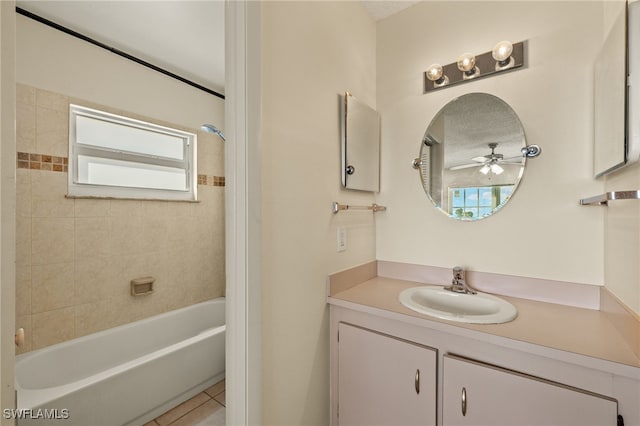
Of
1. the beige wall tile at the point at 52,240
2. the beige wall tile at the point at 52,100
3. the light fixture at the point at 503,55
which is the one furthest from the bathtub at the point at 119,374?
the light fixture at the point at 503,55

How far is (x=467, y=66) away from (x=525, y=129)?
424mm

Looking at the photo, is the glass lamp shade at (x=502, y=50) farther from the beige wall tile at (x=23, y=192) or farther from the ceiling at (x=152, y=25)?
the beige wall tile at (x=23, y=192)

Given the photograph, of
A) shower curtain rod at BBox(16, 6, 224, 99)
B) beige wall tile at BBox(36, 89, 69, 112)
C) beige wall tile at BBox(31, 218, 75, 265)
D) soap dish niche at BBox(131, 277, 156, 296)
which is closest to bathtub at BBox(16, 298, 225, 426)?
soap dish niche at BBox(131, 277, 156, 296)

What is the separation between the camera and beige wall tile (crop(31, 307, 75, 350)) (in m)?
1.64

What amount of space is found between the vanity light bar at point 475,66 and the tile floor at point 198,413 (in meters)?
2.41

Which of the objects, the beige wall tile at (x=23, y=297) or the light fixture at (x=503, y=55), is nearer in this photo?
the light fixture at (x=503, y=55)

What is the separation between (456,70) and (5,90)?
171 centimetres

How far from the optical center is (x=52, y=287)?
5.57 feet

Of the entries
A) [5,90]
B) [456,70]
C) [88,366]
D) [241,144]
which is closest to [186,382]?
[88,366]

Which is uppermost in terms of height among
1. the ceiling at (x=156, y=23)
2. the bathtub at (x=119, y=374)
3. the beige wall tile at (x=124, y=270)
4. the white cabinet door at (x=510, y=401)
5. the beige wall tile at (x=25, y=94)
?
the ceiling at (x=156, y=23)

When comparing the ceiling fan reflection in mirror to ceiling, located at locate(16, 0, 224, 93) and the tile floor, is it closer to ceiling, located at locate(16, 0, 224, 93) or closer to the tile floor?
ceiling, located at locate(16, 0, 224, 93)

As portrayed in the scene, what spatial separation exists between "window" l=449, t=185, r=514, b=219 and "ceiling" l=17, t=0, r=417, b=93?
3.77 ft

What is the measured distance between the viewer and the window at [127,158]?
6.09 feet

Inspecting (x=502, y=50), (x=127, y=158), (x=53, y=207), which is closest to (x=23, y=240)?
(x=53, y=207)
